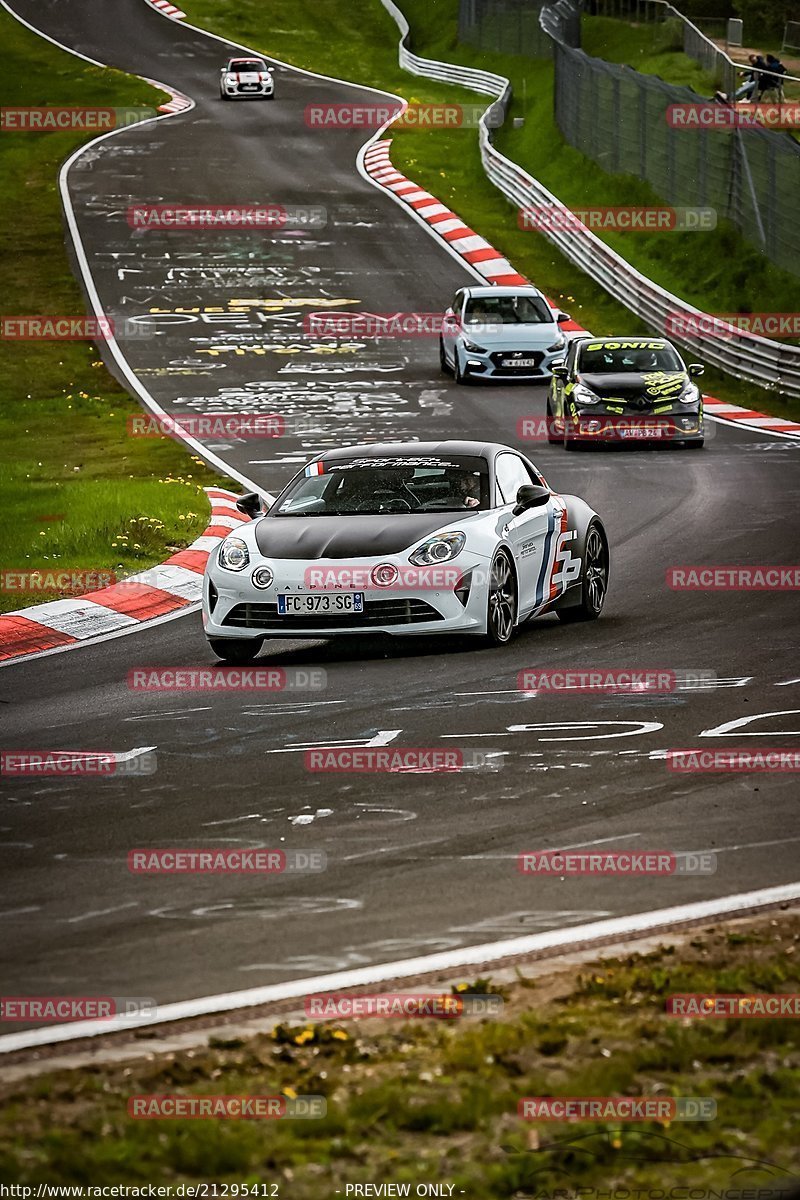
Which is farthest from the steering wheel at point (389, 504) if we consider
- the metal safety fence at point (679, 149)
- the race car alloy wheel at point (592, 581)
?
the metal safety fence at point (679, 149)

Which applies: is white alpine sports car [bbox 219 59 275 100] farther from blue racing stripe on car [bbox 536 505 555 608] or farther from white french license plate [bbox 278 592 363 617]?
white french license plate [bbox 278 592 363 617]

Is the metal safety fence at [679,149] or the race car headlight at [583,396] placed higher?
A: the metal safety fence at [679,149]

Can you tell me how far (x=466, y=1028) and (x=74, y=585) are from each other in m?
9.93

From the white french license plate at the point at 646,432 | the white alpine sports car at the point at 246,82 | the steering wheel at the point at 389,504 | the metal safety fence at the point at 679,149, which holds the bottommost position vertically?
the white french license plate at the point at 646,432

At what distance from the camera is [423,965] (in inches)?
242

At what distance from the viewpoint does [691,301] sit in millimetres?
34062

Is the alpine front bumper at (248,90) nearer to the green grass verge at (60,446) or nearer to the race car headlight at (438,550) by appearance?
the green grass verge at (60,446)

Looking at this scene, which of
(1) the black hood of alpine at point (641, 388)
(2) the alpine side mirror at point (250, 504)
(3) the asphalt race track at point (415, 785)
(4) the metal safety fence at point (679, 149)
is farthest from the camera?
(4) the metal safety fence at point (679, 149)

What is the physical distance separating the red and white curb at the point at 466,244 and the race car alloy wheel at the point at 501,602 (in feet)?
44.6

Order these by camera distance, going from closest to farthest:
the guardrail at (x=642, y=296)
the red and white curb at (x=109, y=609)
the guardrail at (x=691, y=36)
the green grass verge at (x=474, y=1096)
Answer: the green grass verge at (x=474, y=1096)
the red and white curb at (x=109, y=609)
the guardrail at (x=642, y=296)
the guardrail at (x=691, y=36)

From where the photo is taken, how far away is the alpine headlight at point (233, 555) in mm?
12203

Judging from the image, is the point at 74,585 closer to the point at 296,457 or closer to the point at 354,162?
the point at 296,457

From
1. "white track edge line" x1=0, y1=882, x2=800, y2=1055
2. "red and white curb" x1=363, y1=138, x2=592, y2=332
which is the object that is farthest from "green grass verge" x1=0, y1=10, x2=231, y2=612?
"white track edge line" x1=0, y1=882, x2=800, y2=1055

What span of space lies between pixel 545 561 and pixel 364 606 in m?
1.75
